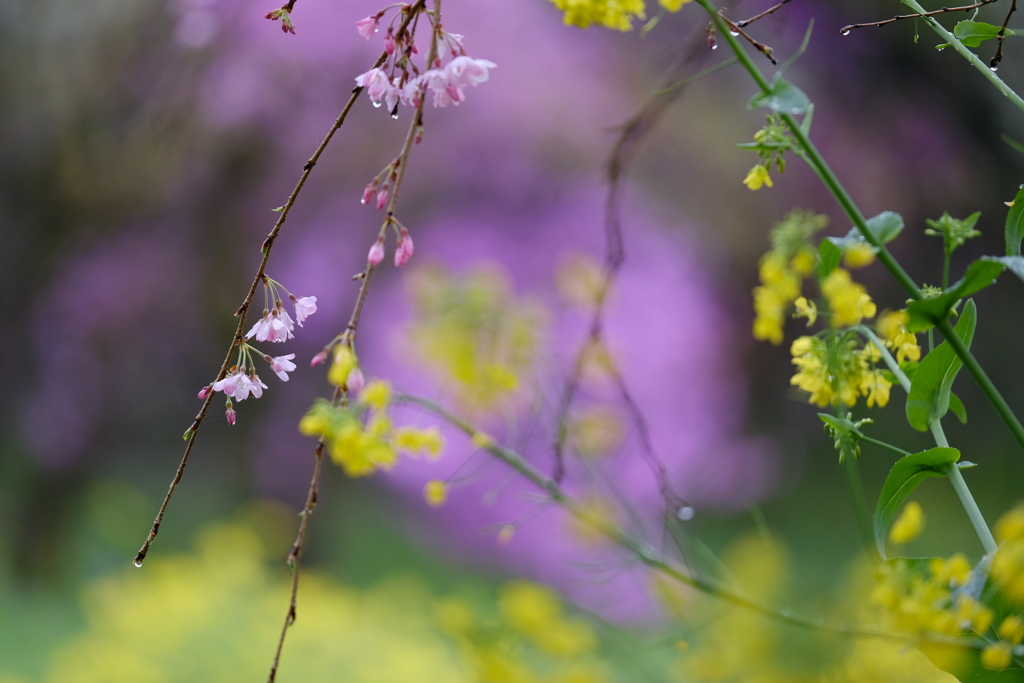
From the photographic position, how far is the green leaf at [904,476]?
0.27 meters

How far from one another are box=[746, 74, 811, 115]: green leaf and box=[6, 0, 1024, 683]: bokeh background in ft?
2.75

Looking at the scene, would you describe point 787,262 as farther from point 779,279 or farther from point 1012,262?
point 1012,262

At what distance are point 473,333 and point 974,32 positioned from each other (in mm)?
352

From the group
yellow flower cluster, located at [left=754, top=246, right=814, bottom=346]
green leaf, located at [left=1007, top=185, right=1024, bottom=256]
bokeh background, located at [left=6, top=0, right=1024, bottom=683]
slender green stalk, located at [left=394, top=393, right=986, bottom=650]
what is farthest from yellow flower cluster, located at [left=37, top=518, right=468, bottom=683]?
green leaf, located at [left=1007, top=185, right=1024, bottom=256]

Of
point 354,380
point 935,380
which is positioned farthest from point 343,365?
point 935,380

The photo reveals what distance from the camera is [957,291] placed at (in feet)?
0.77

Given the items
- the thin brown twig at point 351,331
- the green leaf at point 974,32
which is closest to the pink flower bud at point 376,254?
the thin brown twig at point 351,331

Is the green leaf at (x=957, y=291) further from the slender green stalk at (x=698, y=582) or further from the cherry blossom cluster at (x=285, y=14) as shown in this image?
the cherry blossom cluster at (x=285, y=14)

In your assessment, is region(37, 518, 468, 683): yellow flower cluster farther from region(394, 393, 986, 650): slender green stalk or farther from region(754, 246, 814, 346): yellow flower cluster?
region(754, 246, 814, 346): yellow flower cluster

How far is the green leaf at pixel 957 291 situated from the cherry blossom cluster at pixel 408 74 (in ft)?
0.53

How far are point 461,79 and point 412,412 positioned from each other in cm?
101

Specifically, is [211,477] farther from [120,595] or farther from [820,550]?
[820,550]

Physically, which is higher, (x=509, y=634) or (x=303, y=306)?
(x=303, y=306)

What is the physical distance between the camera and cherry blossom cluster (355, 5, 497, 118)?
0.26 metres
